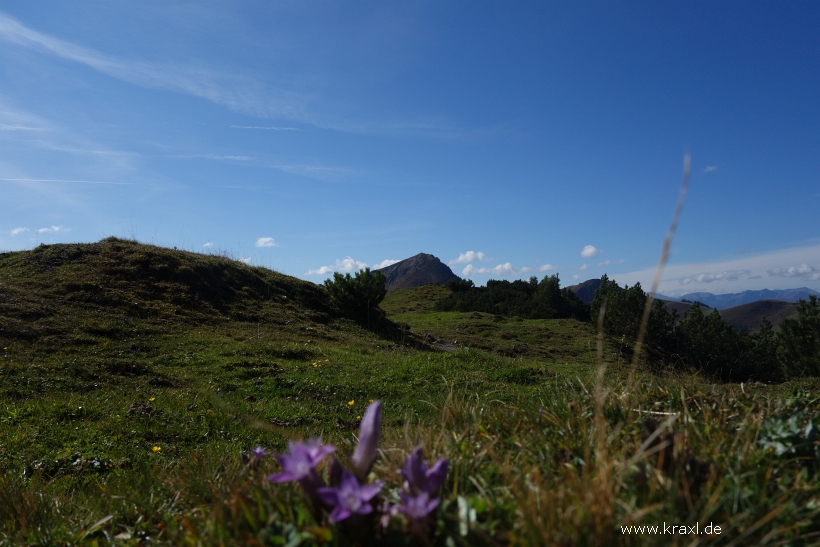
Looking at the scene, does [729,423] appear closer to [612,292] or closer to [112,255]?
[112,255]

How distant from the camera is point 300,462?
1.44 m

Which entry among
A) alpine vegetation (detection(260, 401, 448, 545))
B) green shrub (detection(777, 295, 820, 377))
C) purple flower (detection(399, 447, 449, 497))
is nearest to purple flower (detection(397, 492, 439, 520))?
alpine vegetation (detection(260, 401, 448, 545))

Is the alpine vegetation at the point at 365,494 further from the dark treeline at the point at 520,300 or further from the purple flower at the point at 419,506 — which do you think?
the dark treeline at the point at 520,300

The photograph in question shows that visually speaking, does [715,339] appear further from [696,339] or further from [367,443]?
[367,443]

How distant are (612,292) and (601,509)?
27.7 m

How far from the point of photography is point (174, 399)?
319 inches

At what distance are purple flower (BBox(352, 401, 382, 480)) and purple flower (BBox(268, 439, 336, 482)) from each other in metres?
0.12

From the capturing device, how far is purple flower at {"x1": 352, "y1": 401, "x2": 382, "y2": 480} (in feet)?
4.99

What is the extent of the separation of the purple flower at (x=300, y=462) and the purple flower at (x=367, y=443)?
0.12 metres

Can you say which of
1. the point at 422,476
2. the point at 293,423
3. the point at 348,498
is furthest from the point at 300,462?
the point at 293,423

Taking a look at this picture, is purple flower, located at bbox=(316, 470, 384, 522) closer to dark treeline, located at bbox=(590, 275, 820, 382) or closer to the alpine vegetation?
the alpine vegetation

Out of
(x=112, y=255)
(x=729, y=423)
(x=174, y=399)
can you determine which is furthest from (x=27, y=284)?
(x=729, y=423)

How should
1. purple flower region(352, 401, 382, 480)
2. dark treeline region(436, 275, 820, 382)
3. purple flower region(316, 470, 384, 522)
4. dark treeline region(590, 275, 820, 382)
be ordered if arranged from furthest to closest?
dark treeline region(590, 275, 820, 382) < dark treeline region(436, 275, 820, 382) < purple flower region(352, 401, 382, 480) < purple flower region(316, 470, 384, 522)

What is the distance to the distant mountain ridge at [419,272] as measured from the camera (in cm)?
10894
